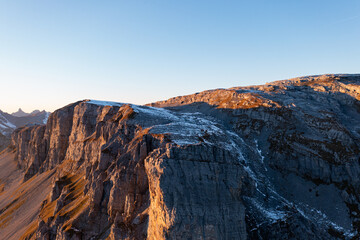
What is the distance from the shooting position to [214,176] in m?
35.3

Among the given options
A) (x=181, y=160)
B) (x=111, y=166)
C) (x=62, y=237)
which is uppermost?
(x=181, y=160)

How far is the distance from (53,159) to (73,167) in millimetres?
32144

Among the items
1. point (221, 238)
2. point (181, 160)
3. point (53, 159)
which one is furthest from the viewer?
point (53, 159)

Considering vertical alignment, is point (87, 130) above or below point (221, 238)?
above

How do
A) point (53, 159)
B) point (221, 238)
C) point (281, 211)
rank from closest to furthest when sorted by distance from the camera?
point (221, 238)
point (281, 211)
point (53, 159)

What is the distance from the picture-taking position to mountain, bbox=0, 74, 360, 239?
33625mm

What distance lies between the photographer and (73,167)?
93.1m

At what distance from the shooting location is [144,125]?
211ft

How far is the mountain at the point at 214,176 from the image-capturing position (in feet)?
110

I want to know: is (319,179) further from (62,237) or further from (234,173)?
(62,237)

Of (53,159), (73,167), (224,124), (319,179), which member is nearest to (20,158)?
(53,159)

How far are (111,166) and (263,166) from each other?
4274 centimetres

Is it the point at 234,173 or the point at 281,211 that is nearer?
the point at 234,173

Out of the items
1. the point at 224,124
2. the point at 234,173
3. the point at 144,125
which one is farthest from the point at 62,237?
the point at 224,124
